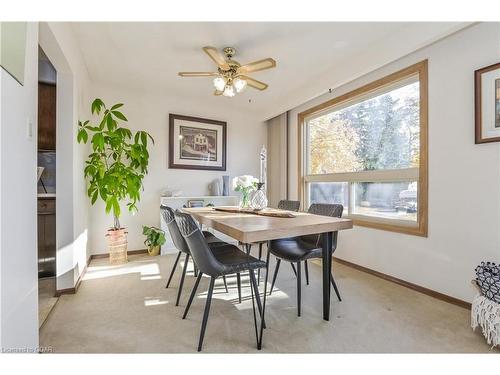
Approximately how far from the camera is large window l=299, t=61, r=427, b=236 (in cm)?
241

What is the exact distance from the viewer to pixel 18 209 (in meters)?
1.16


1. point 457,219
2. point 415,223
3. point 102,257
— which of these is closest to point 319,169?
point 415,223

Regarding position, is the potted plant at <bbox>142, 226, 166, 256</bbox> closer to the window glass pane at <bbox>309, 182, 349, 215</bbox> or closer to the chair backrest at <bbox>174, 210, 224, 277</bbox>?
the chair backrest at <bbox>174, 210, 224, 277</bbox>

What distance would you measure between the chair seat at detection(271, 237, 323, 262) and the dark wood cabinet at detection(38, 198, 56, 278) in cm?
244

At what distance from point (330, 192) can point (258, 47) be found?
2.12m

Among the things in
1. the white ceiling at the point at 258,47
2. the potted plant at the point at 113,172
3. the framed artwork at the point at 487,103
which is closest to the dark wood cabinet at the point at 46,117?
the potted plant at the point at 113,172

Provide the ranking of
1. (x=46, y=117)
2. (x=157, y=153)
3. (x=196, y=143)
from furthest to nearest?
(x=196, y=143) < (x=157, y=153) < (x=46, y=117)

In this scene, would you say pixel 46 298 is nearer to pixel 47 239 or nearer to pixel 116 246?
pixel 47 239

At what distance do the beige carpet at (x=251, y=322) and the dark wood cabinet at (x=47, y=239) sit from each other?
551 mm

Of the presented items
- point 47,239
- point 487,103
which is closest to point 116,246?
point 47,239

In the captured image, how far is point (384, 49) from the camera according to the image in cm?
243
